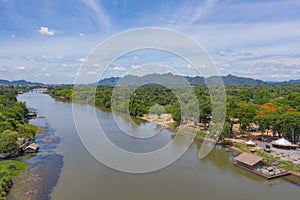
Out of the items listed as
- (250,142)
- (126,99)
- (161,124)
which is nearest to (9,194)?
(250,142)

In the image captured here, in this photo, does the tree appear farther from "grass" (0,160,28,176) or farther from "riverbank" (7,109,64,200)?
"grass" (0,160,28,176)

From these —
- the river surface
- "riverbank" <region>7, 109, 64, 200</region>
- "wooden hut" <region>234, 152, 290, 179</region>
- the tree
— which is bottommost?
"riverbank" <region>7, 109, 64, 200</region>

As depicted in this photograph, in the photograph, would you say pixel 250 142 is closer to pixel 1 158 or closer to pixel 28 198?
pixel 28 198

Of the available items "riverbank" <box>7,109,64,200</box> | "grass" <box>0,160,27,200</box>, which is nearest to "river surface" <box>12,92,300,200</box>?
"riverbank" <box>7,109,64,200</box>

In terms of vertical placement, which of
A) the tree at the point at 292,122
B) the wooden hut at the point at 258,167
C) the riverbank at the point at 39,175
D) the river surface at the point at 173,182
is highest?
the tree at the point at 292,122

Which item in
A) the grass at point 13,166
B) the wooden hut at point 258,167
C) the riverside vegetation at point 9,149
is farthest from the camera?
the grass at point 13,166

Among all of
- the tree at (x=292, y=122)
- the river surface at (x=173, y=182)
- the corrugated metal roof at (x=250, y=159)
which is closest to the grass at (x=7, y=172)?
the river surface at (x=173, y=182)

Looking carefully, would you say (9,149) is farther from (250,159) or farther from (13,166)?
(250,159)

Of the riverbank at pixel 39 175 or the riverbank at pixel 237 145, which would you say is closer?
the riverbank at pixel 39 175

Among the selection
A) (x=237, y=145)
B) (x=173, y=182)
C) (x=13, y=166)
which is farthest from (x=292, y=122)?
(x=13, y=166)

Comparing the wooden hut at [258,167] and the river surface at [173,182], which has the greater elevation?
the wooden hut at [258,167]

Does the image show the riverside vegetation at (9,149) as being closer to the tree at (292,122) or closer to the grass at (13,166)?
the grass at (13,166)
